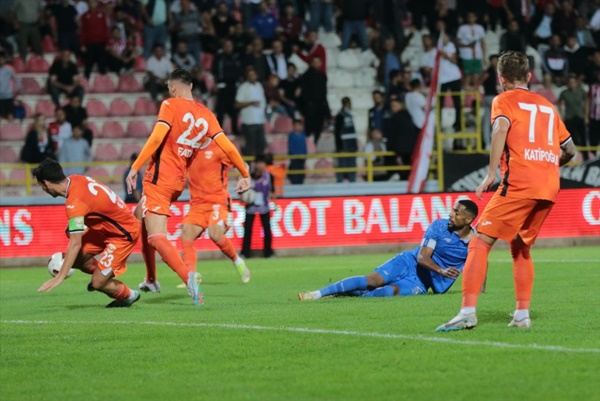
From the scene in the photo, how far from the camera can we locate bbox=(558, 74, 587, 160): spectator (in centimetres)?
2791

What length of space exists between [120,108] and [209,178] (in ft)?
44.2

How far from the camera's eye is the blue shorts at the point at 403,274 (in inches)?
518

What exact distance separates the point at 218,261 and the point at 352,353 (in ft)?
47.2

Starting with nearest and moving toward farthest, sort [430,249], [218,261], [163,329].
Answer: [163,329] < [430,249] < [218,261]

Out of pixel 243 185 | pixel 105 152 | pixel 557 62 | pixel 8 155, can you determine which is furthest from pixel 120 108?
pixel 243 185

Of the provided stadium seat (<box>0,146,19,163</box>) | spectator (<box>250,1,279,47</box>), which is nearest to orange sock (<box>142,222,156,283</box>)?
stadium seat (<box>0,146,19,163</box>)

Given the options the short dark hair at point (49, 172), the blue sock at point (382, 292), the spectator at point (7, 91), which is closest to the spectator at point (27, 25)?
the spectator at point (7, 91)

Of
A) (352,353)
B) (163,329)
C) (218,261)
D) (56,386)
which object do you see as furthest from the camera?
(218,261)

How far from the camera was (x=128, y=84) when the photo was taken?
1179 inches

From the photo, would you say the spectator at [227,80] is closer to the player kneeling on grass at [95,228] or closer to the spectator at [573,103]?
the spectator at [573,103]

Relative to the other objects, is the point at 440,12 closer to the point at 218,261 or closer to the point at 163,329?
the point at 218,261

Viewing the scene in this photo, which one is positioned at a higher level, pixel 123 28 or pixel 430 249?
pixel 123 28

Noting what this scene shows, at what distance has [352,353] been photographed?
8.70m

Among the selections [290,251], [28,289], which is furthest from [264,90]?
[28,289]
